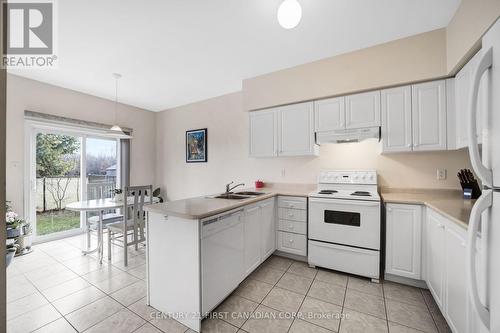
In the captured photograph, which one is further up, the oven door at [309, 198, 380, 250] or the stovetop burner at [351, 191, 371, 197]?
the stovetop burner at [351, 191, 371, 197]

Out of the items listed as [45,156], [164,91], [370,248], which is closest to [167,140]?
[164,91]

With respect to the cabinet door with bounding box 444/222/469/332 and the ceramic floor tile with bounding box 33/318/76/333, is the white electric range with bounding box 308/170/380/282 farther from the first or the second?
the ceramic floor tile with bounding box 33/318/76/333

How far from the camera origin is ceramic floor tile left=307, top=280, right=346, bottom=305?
1.95m

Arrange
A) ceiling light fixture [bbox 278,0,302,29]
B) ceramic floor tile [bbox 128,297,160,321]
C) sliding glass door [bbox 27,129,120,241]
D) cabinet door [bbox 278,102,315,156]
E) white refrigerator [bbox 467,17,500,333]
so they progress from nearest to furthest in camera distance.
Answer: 1. white refrigerator [bbox 467,17,500,333]
2. ceiling light fixture [bbox 278,0,302,29]
3. ceramic floor tile [bbox 128,297,160,321]
4. cabinet door [bbox 278,102,315,156]
5. sliding glass door [bbox 27,129,120,241]

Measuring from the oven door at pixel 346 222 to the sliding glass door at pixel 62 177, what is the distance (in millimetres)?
4179

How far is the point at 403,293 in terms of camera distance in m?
2.03

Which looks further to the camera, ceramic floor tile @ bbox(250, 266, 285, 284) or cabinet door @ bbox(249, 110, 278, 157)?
cabinet door @ bbox(249, 110, 278, 157)

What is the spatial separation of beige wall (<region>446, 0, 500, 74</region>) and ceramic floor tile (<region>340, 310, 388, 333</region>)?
2325 mm

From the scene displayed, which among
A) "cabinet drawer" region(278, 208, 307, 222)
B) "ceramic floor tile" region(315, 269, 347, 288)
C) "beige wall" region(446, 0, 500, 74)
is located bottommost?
"ceramic floor tile" region(315, 269, 347, 288)

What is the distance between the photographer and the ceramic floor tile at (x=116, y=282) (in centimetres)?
213

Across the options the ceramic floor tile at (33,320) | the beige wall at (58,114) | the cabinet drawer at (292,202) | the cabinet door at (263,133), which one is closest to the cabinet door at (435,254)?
the cabinet drawer at (292,202)

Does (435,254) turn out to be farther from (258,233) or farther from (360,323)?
(258,233)

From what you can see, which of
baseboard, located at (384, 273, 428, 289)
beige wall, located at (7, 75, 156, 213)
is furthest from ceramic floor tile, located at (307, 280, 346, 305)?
beige wall, located at (7, 75, 156, 213)

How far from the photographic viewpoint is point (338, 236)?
93.5 inches
